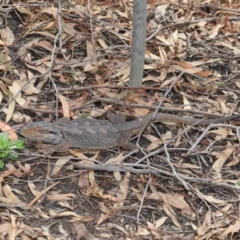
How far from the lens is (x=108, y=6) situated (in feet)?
22.9

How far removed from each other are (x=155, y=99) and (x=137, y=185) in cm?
122

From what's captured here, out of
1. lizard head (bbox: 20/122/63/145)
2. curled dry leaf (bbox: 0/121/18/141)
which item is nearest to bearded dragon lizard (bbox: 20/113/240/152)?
lizard head (bbox: 20/122/63/145)

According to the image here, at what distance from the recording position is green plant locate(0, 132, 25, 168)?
492cm

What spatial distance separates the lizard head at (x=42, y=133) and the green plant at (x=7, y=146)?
143 mm

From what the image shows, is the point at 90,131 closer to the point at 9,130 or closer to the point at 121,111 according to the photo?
the point at 121,111

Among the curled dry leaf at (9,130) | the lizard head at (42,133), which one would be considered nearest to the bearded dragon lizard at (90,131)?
the lizard head at (42,133)

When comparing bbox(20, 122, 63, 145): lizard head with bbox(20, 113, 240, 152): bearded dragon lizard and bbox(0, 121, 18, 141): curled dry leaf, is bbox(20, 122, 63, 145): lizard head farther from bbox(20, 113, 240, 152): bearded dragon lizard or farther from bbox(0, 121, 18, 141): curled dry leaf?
bbox(0, 121, 18, 141): curled dry leaf

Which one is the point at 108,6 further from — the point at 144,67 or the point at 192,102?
the point at 192,102

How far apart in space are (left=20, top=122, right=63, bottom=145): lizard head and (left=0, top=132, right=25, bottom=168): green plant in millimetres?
143

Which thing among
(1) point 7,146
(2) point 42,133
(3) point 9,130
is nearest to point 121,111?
(2) point 42,133

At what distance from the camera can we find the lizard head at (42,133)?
5.18m

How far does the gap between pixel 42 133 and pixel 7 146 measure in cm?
39

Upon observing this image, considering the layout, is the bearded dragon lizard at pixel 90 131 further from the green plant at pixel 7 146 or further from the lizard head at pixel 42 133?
the green plant at pixel 7 146

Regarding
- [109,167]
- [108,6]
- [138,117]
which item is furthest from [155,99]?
[108,6]
